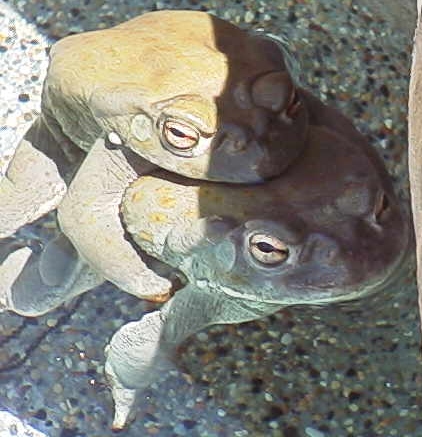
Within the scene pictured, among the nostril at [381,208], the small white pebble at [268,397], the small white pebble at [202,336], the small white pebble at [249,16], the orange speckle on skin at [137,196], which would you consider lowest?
the small white pebble at [268,397]

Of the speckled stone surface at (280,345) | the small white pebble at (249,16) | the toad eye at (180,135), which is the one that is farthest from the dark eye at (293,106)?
the small white pebble at (249,16)

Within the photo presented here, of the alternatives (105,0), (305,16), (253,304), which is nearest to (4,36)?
(105,0)

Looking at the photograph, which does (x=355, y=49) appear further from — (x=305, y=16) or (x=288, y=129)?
(x=288, y=129)

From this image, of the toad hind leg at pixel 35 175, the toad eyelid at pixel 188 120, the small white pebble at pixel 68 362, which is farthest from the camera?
the small white pebble at pixel 68 362

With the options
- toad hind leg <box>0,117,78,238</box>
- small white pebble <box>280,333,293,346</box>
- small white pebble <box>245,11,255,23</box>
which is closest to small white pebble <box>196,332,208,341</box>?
small white pebble <box>280,333,293,346</box>

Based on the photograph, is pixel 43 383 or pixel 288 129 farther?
pixel 43 383

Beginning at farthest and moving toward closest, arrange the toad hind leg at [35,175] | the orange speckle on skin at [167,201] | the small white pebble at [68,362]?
the small white pebble at [68,362], the toad hind leg at [35,175], the orange speckle on skin at [167,201]

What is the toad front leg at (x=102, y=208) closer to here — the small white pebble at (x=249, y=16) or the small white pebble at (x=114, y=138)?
the small white pebble at (x=114, y=138)
